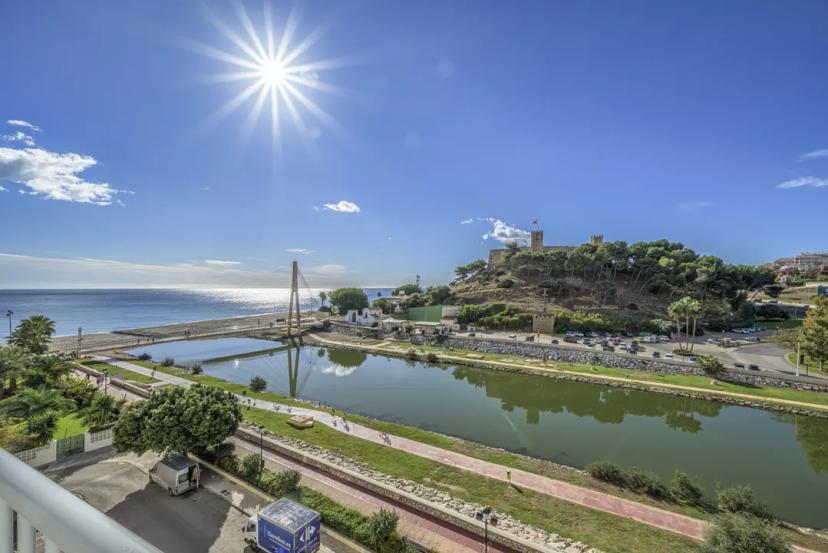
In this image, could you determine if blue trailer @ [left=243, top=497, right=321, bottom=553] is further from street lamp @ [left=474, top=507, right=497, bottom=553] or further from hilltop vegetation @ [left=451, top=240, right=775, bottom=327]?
hilltop vegetation @ [left=451, top=240, right=775, bottom=327]

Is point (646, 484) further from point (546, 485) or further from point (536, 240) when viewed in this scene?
point (536, 240)

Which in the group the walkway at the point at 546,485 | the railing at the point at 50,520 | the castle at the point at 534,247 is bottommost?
the walkway at the point at 546,485

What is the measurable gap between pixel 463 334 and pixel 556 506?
36699 mm

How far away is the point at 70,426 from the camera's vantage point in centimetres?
1697

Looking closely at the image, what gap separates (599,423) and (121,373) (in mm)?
34999

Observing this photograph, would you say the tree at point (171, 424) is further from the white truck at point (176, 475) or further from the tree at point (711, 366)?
the tree at point (711, 366)

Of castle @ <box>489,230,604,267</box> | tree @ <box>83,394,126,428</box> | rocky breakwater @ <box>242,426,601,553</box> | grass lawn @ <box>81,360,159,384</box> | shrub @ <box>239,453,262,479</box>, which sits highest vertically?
castle @ <box>489,230,604,267</box>

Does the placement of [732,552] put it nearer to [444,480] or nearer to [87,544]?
[444,480]

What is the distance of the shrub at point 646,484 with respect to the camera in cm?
1441

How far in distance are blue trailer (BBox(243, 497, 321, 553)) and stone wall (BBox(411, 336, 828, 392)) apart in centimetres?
3244

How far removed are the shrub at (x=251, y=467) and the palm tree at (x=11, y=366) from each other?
1622 cm

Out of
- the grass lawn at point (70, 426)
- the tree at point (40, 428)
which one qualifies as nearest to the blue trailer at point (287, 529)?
the tree at point (40, 428)

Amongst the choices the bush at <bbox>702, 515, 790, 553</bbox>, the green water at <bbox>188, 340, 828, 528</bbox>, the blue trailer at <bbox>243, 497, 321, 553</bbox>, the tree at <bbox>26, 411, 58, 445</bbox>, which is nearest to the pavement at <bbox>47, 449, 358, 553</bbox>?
the blue trailer at <bbox>243, 497, 321, 553</bbox>

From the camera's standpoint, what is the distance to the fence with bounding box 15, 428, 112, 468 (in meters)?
14.0
